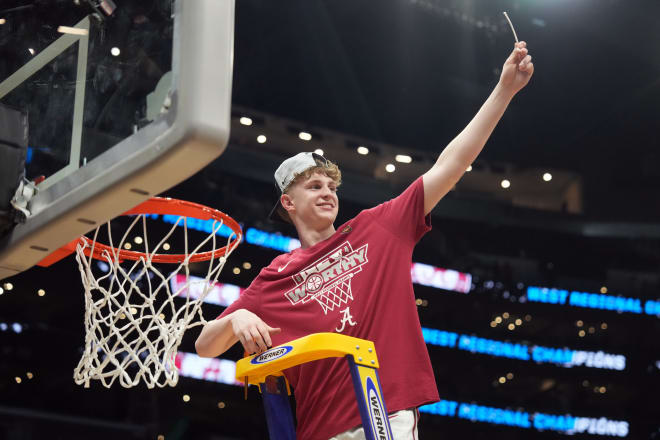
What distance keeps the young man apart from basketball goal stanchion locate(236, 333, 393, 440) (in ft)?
0.19

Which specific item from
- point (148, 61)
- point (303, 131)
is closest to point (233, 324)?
point (148, 61)

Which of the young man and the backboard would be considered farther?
the young man

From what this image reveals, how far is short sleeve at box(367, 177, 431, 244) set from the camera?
2213 millimetres

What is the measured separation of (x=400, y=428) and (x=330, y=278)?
1.53ft

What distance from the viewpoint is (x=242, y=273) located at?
28.6 ft

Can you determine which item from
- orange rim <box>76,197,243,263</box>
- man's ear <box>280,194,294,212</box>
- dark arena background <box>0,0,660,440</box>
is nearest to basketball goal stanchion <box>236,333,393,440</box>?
man's ear <box>280,194,294,212</box>

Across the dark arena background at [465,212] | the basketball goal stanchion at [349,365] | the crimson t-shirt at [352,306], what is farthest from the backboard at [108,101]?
the dark arena background at [465,212]

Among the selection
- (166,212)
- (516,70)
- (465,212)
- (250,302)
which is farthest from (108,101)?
(465,212)

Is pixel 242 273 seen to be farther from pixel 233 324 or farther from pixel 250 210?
pixel 233 324

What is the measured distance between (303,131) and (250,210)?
111 centimetres

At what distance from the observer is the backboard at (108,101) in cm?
165

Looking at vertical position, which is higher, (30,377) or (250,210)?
(250,210)

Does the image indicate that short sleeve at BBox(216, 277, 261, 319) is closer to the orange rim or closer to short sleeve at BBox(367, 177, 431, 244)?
short sleeve at BBox(367, 177, 431, 244)

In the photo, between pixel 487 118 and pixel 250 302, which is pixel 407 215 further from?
pixel 250 302
